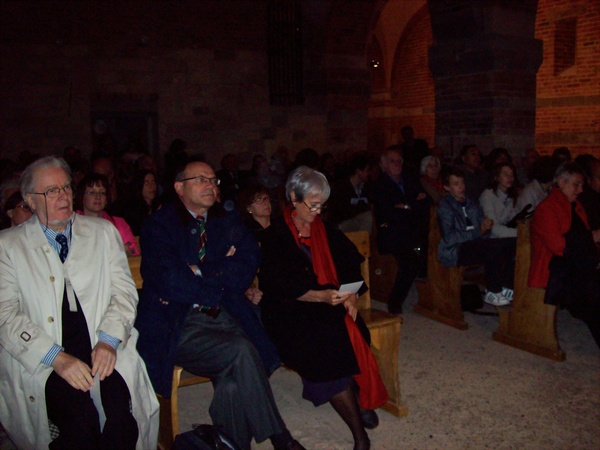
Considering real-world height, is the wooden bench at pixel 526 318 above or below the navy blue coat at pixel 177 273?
below

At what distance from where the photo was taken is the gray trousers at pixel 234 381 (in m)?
3.16

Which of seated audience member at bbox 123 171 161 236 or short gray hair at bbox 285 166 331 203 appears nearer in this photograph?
short gray hair at bbox 285 166 331 203

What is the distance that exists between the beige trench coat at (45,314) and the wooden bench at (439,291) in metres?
3.38

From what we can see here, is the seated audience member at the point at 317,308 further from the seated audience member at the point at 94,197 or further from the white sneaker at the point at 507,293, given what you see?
the white sneaker at the point at 507,293

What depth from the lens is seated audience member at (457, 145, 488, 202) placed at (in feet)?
25.0

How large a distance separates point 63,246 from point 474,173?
584 centimetres

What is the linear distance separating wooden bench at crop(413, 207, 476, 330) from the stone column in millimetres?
3360

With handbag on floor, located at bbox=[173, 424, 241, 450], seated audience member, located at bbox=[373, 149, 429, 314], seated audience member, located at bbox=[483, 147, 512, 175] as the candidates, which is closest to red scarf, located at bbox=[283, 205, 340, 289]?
handbag on floor, located at bbox=[173, 424, 241, 450]

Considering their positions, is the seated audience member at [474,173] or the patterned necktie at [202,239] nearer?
the patterned necktie at [202,239]

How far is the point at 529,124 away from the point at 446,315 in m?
4.46

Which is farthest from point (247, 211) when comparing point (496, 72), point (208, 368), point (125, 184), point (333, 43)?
point (333, 43)

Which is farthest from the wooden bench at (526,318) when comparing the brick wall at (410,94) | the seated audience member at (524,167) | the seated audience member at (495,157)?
the brick wall at (410,94)

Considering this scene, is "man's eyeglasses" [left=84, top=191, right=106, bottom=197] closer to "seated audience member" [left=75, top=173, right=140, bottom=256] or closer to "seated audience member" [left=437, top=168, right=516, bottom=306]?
"seated audience member" [left=75, top=173, right=140, bottom=256]

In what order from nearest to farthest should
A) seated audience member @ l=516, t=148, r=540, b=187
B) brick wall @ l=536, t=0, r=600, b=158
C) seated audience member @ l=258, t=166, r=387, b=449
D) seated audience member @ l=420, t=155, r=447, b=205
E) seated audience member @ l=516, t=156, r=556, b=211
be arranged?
1. seated audience member @ l=258, t=166, r=387, b=449
2. seated audience member @ l=516, t=156, r=556, b=211
3. seated audience member @ l=420, t=155, r=447, b=205
4. seated audience member @ l=516, t=148, r=540, b=187
5. brick wall @ l=536, t=0, r=600, b=158
